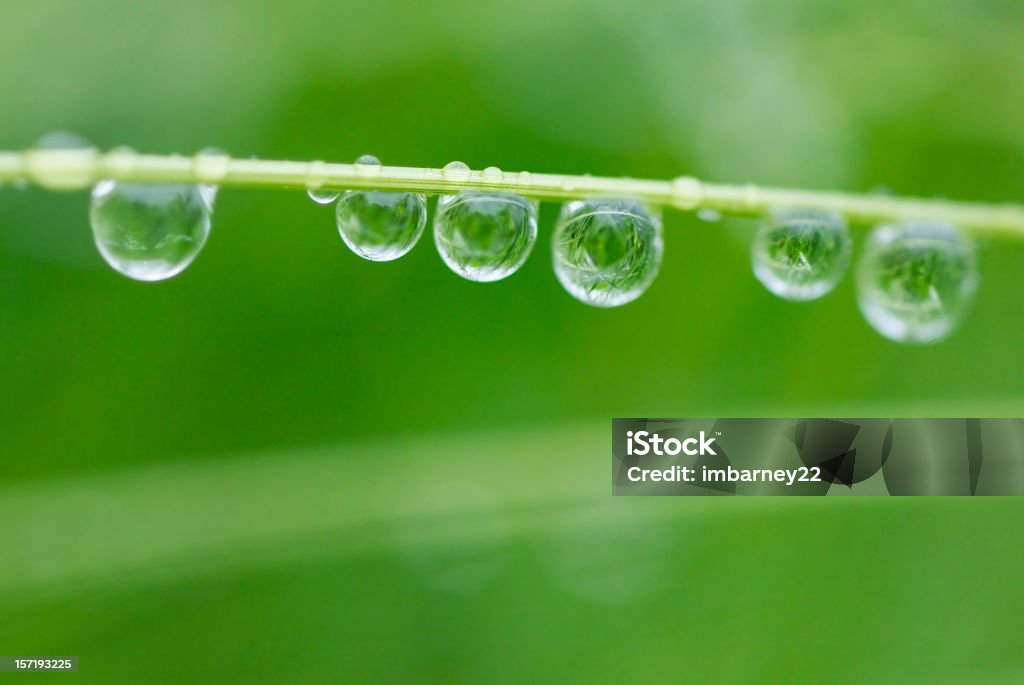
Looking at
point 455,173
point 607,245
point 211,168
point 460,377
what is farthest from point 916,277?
point 460,377

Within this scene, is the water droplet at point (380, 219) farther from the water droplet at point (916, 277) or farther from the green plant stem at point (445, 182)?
the water droplet at point (916, 277)

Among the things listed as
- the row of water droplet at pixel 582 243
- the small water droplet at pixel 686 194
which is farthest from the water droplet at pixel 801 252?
the small water droplet at pixel 686 194

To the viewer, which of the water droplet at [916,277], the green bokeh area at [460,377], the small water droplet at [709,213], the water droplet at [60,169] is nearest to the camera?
the water droplet at [60,169]

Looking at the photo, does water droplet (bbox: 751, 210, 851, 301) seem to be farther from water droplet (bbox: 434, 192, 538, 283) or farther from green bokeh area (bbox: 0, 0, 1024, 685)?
green bokeh area (bbox: 0, 0, 1024, 685)

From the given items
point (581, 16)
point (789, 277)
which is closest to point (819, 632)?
point (789, 277)

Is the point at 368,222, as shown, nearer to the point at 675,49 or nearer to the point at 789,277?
the point at 789,277
